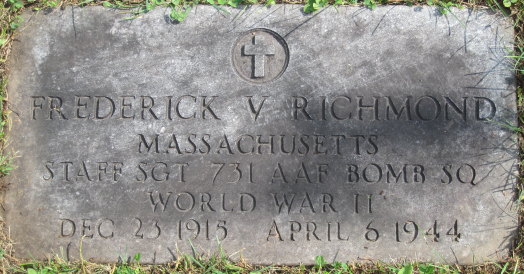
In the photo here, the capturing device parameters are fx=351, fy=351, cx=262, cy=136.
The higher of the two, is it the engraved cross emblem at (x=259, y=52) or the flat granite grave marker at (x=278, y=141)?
the engraved cross emblem at (x=259, y=52)

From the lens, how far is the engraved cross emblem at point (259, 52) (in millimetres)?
2586

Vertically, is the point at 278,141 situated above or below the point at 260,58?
below

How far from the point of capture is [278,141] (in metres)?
→ 2.56

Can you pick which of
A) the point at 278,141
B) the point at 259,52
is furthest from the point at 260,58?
the point at 278,141

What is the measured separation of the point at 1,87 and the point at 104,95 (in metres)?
0.84

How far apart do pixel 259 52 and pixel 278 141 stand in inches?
26.5

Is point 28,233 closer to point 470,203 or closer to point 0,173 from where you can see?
point 0,173

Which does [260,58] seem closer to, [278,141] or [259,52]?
[259,52]

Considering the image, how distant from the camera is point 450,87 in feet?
8.40

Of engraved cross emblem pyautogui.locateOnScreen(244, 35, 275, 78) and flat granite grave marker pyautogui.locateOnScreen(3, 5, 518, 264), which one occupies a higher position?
engraved cross emblem pyautogui.locateOnScreen(244, 35, 275, 78)

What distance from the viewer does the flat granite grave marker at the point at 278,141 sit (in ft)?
8.26

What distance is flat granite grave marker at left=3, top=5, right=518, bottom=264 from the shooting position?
252 cm

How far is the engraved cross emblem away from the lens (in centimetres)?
259

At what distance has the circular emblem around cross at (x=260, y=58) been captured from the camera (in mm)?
2594
